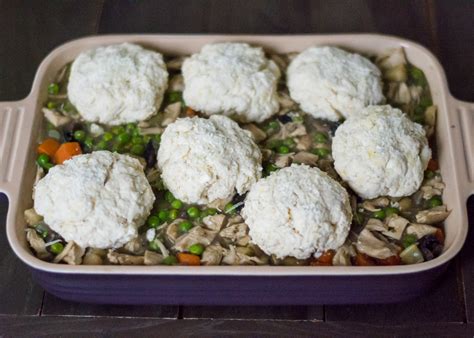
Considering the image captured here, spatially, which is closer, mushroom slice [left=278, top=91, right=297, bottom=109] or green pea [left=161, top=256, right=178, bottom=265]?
green pea [left=161, top=256, right=178, bottom=265]

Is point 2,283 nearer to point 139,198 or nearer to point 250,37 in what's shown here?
point 139,198

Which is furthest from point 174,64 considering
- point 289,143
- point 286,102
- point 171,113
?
point 289,143

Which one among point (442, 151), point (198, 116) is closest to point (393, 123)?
point (442, 151)

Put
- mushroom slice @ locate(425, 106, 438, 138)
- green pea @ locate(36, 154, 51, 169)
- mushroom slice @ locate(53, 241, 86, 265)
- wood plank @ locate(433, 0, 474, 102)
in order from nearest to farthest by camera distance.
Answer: mushroom slice @ locate(53, 241, 86, 265) < green pea @ locate(36, 154, 51, 169) < mushroom slice @ locate(425, 106, 438, 138) < wood plank @ locate(433, 0, 474, 102)

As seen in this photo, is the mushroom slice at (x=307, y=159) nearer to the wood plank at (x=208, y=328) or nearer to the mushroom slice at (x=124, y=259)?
the wood plank at (x=208, y=328)

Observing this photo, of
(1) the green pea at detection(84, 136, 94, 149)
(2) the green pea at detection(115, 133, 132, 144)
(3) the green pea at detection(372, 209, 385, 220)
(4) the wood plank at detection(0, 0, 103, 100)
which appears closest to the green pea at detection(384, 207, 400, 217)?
(3) the green pea at detection(372, 209, 385, 220)

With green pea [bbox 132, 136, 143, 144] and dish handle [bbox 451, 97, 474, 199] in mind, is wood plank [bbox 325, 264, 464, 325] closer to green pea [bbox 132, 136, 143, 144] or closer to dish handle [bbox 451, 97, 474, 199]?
dish handle [bbox 451, 97, 474, 199]
